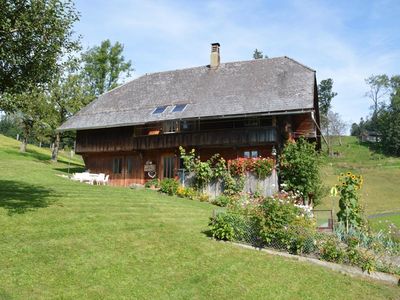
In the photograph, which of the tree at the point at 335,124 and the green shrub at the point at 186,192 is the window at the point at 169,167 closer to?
the green shrub at the point at 186,192

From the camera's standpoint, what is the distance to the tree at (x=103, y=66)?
1866 inches

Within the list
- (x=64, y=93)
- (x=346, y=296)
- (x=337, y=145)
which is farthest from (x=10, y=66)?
(x=337, y=145)

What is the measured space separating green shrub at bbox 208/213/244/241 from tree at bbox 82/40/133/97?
120ft

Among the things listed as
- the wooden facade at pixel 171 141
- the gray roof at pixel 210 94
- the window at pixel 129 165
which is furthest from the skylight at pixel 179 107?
the window at pixel 129 165

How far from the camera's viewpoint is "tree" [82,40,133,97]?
47.4 m

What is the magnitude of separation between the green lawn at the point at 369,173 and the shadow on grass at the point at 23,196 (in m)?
13.7

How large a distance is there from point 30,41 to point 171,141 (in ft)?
44.5

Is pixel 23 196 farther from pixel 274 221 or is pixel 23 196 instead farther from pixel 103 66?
pixel 103 66

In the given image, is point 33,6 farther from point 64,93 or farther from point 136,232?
point 64,93

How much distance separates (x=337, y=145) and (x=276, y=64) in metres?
71.1

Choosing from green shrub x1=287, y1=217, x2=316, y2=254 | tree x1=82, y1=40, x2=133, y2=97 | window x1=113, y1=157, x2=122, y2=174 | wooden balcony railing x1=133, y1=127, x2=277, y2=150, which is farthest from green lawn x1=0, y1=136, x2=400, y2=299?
tree x1=82, y1=40, x2=133, y2=97

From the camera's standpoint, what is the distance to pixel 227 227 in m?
13.1

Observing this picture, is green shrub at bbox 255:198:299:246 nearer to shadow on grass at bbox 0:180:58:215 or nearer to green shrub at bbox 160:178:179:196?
shadow on grass at bbox 0:180:58:215

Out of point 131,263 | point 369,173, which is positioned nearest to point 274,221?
point 131,263
